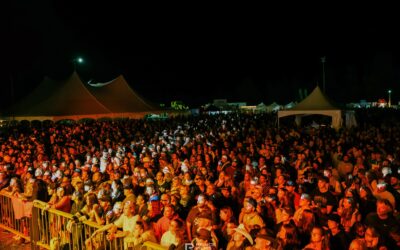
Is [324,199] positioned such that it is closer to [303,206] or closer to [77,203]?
[303,206]

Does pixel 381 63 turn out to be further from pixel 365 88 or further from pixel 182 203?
pixel 182 203

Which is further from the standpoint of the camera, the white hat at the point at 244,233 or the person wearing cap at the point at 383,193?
the person wearing cap at the point at 383,193

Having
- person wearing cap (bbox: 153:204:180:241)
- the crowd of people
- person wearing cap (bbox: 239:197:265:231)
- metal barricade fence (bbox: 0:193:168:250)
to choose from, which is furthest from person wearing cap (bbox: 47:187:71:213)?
person wearing cap (bbox: 239:197:265:231)

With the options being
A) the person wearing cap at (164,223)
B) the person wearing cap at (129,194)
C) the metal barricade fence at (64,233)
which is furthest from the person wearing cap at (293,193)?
the metal barricade fence at (64,233)

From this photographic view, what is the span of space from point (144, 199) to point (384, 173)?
431 cm

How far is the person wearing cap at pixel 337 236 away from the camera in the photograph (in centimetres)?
425

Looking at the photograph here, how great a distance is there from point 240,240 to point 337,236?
1037mm

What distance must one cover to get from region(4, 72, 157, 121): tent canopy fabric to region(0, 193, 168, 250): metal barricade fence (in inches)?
607

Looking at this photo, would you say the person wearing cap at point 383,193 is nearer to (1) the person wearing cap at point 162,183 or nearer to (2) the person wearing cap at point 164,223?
(2) the person wearing cap at point 164,223

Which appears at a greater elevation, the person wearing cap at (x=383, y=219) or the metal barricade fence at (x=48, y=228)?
the person wearing cap at (x=383, y=219)

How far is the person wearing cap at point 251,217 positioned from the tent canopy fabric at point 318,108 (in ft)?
46.2

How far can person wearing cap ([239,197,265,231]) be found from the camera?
16.1 ft

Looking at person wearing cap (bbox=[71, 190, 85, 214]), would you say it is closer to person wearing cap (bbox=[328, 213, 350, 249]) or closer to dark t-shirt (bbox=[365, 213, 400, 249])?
person wearing cap (bbox=[328, 213, 350, 249])

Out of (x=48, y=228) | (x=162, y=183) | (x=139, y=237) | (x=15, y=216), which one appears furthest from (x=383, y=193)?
(x=15, y=216)
